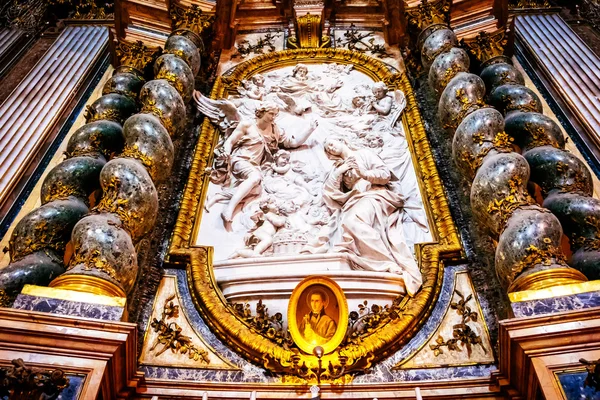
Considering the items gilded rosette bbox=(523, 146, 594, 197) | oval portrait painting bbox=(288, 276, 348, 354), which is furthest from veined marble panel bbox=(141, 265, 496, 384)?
gilded rosette bbox=(523, 146, 594, 197)

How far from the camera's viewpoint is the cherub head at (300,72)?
24.1 feet

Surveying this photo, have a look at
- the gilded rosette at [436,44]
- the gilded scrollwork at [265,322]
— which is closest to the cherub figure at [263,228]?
the gilded scrollwork at [265,322]

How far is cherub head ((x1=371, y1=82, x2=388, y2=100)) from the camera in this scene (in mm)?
6874

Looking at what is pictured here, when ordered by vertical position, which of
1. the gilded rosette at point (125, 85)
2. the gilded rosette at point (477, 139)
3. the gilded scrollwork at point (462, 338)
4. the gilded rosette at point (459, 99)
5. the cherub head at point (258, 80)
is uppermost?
the cherub head at point (258, 80)

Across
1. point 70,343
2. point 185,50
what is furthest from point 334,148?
point 70,343

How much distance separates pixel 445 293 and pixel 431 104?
2.87 m

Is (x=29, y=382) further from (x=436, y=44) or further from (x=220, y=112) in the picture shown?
(x=436, y=44)

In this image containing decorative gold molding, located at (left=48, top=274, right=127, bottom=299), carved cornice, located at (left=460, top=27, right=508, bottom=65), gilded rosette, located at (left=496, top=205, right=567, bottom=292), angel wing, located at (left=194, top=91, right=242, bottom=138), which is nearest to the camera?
decorative gold molding, located at (left=48, top=274, right=127, bottom=299)

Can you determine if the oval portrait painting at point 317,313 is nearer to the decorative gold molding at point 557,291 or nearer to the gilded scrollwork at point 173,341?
the gilded scrollwork at point 173,341

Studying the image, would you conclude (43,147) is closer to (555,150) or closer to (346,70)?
(346,70)

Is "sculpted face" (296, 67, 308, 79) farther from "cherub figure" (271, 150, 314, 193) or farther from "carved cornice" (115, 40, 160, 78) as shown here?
"carved cornice" (115, 40, 160, 78)

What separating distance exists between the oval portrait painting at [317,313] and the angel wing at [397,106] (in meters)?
2.92

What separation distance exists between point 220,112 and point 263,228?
2.11 metres

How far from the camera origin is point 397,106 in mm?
6730
